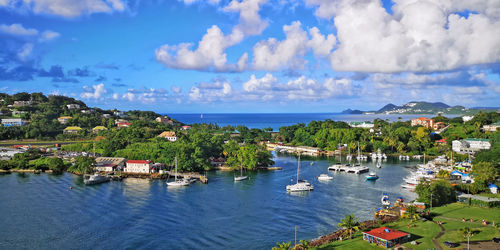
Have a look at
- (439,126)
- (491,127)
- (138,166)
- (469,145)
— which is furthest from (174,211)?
(439,126)

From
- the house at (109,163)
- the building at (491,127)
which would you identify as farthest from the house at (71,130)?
the building at (491,127)

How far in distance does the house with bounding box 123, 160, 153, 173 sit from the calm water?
431 centimetres

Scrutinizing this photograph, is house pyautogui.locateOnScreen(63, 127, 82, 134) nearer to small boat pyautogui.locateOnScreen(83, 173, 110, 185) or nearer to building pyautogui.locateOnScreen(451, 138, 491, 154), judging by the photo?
small boat pyautogui.locateOnScreen(83, 173, 110, 185)

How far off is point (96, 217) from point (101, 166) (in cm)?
2502

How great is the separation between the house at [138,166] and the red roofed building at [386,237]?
3876 cm

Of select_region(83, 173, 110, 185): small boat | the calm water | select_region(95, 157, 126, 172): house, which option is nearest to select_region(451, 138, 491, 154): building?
the calm water

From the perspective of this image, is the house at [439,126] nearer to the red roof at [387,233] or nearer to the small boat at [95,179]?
the red roof at [387,233]

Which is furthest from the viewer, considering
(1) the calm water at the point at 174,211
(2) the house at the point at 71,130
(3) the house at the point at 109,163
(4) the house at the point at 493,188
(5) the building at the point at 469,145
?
(2) the house at the point at 71,130

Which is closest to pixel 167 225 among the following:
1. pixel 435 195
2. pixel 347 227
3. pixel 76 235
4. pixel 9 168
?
pixel 76 235

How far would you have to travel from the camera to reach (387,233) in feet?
87.0

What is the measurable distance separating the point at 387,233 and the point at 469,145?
60.2 m

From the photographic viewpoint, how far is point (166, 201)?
4075 cm

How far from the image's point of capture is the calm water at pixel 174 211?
96.2 ft

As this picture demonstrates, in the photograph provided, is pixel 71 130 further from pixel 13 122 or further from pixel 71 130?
pixel 13 122
